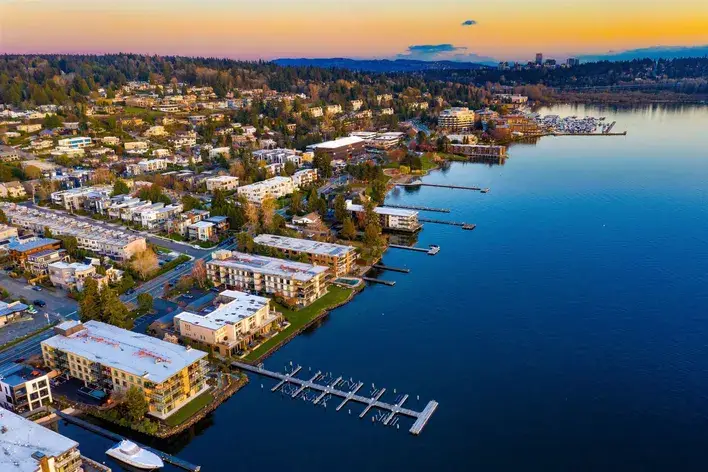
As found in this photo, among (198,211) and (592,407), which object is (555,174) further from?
(592,407)

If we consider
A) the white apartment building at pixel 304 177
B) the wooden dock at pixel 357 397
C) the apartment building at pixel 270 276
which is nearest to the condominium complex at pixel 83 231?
the apartment building at pixel 270 276

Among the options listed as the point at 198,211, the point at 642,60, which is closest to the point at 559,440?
the point at 198,211

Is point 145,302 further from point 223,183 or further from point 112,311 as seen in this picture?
point 223,183

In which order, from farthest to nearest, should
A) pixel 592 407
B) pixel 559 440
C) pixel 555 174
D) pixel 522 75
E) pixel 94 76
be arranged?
pixel 522 75
pixel 94 76
pixel 555 174
pixel 592 407
pixel 559 440

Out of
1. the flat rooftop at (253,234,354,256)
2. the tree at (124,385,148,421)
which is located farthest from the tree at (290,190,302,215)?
the tree at (124,385,148,421)

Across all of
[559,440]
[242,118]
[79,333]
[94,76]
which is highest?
[94,76]

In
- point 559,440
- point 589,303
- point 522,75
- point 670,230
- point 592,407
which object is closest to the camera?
point 559,440
